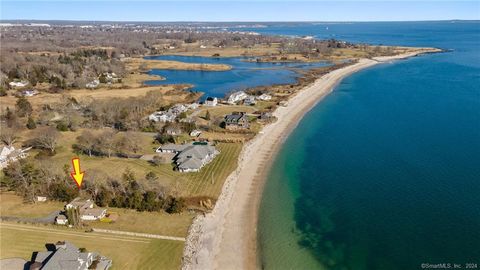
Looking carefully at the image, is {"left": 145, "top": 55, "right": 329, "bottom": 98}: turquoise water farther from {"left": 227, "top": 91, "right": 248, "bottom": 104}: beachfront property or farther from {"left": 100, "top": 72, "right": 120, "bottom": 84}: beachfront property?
{"left": 100, "top": 72, "right": 120, "bottom": 84}: beachfront property

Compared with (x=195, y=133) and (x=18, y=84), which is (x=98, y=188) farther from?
(x=18, y=84)

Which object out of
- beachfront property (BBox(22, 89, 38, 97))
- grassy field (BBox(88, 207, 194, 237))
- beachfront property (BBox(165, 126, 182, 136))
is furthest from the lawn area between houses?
beachfront property (BBox(22, 89, 38, 97))

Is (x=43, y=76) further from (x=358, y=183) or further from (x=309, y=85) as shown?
(x=358, y=183)

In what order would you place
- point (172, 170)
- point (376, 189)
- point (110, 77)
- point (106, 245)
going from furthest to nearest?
point (110, 77), point (172, 170), point (376, 189), point (106, 245)

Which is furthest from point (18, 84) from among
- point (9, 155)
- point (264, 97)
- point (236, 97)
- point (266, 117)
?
point (266, 117)

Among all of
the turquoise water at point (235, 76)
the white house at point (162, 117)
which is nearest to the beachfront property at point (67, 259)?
the white house at point (162, 117)

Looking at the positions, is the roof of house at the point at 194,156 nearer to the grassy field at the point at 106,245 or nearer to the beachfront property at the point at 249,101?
the grassy field at the point at 106,245
